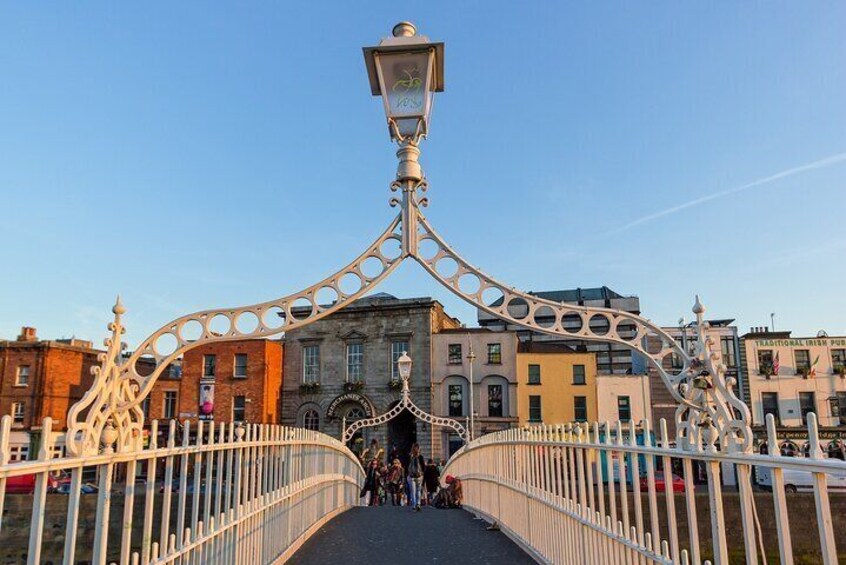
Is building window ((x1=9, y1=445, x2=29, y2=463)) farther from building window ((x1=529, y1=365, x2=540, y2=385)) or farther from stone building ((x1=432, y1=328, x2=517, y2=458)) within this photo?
building window ((x1=529, y1=365, x2=540, y2=385))

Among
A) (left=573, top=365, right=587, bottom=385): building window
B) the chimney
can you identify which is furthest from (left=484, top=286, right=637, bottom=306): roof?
the chimney

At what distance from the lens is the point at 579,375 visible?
37562 mm

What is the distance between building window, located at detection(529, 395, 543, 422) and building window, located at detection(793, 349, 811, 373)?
14.1 m

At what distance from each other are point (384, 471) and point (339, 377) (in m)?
19.8

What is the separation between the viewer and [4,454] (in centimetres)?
254

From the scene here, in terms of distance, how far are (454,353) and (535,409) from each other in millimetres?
5599

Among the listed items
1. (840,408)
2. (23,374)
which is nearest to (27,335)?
(23,374)

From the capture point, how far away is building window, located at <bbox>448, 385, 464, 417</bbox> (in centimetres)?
3706

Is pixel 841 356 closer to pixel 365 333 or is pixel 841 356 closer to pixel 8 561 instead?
pixel 365 333

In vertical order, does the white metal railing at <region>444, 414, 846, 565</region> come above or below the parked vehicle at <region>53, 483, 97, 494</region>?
above

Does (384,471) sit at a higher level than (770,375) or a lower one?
lower

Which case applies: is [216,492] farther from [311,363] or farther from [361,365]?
[311,363]

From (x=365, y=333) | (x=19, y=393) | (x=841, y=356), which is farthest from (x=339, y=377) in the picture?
(x=841, y=356)

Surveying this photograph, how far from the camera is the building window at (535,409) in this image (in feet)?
121
